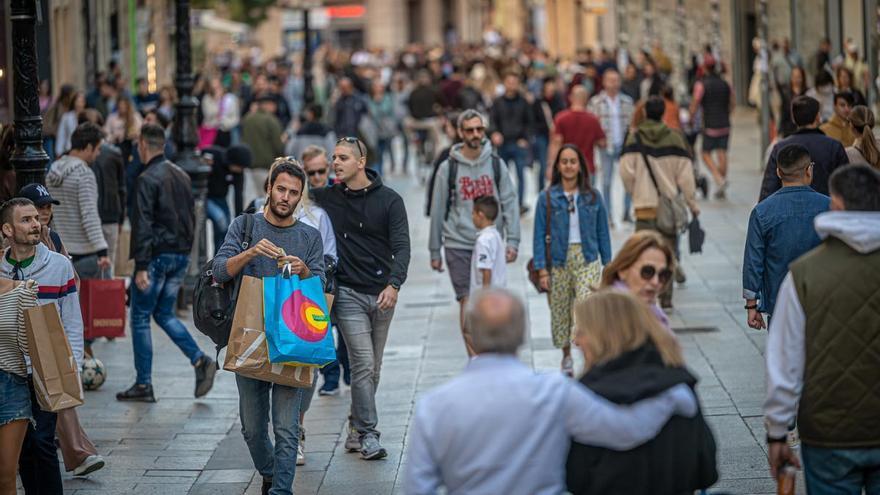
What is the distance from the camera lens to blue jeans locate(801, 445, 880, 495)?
574 cm

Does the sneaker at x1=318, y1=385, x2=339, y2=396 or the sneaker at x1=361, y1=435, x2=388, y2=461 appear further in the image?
the sneaker at x1=318, y1=385, x2=339, y2=396

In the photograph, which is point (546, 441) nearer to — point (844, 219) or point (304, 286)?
point (844, 219)

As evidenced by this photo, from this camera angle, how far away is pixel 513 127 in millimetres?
20609

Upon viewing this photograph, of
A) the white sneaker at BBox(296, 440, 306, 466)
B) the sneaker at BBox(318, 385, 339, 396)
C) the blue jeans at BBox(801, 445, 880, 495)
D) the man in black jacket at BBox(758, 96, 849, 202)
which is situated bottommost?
the white sneaker at BBox(296, 440, 306, 466)

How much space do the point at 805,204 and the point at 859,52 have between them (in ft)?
62.2

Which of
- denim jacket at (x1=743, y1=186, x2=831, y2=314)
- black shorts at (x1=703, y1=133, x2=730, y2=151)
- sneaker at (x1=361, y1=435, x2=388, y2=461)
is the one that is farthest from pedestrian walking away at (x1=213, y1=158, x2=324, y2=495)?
black shorts at (x1=703, y1=133, x2=730, y2=151)

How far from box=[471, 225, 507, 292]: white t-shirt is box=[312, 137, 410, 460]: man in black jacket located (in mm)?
1575

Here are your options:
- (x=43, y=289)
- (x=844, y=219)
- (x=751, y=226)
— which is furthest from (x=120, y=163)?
(x=844, y=219)

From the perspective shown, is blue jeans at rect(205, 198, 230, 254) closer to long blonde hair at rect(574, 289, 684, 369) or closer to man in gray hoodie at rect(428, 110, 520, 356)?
man in gray hoodie at rect(428, 110, 520, 356)

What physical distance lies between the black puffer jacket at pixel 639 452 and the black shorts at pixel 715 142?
54.9ft

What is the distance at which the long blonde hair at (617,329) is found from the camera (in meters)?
5.02

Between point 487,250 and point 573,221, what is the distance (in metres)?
0.74

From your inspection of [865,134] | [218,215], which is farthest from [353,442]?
[218,215]

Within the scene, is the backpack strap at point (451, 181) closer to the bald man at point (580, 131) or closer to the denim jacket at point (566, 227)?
the denim jacket at point (566, 227)
